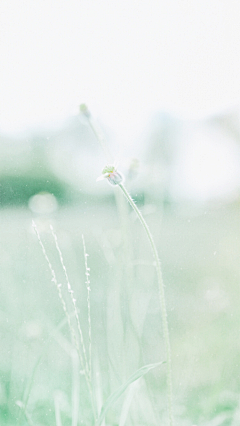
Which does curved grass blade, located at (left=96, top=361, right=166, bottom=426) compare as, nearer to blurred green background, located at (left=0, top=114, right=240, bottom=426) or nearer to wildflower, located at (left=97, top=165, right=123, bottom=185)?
blurred green background, located at (left=0, top=114, right=240, bottom=426)

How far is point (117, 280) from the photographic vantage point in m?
0.44

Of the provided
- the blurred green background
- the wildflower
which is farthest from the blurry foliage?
the wildflower

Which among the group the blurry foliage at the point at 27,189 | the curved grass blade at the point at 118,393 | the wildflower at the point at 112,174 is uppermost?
the wildflower at the point at 112,174

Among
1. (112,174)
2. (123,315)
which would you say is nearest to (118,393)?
(123,315)

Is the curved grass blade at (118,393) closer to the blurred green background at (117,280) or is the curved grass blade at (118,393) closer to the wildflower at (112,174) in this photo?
the blurred green background at (117,280)

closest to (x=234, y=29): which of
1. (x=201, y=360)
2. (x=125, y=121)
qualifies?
(x=125, y=121)

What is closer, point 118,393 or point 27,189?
point 118,393

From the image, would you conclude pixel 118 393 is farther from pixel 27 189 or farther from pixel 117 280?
pixel 27 189

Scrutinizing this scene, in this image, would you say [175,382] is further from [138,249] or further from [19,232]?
[19,232]

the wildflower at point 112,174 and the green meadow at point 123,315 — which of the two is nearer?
→ the wildflower at point 112,174

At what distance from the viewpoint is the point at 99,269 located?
444 millimetres

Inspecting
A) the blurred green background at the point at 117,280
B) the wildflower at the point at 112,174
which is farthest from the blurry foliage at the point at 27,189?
the wildflower at the point at 112,174

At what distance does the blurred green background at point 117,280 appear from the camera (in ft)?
1.37

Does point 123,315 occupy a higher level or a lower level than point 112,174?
lower
